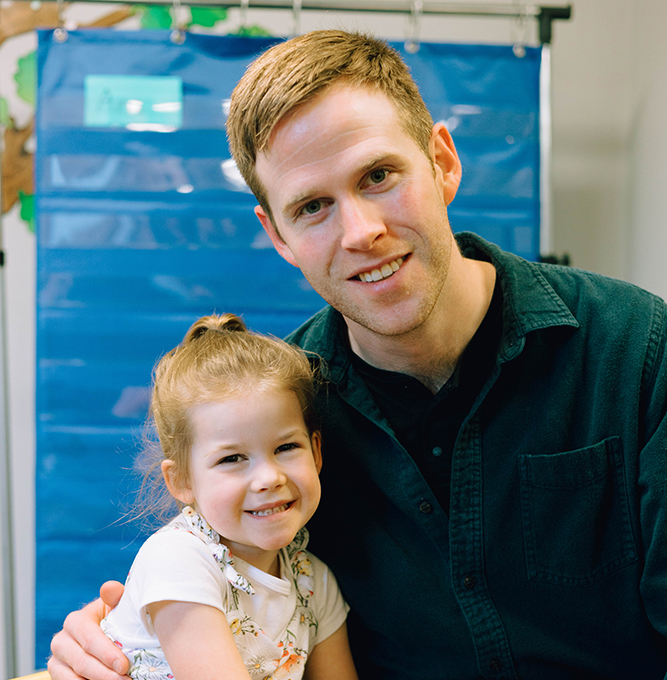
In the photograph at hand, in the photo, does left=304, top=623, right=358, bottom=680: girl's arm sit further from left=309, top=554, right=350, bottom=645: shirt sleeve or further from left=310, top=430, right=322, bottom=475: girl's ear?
left=310, top=430, right=322, bottom=475: girl's ear

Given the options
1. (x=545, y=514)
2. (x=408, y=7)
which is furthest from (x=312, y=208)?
(x=408, y=7)

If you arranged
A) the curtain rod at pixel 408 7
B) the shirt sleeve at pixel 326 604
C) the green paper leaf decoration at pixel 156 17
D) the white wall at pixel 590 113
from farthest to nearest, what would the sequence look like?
the green paper leaf decoration at pixel 156 17 → the white wall at pixel 590 113 → the curtain rod at pixel 408 7 → the shirt sleeve at pixel 326 604

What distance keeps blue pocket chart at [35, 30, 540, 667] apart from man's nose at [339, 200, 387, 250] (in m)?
1.08

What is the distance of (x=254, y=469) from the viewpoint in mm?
1042

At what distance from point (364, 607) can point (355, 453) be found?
0.87ft

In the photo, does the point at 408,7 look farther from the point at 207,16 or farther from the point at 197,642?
the point at 197,642

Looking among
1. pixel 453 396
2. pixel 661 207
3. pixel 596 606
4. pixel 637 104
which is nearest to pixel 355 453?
pixel 453 396

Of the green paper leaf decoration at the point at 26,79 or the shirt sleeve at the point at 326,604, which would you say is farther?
the green paper leaf decoration at the point at 26,79

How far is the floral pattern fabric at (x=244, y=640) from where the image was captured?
3.45 feet

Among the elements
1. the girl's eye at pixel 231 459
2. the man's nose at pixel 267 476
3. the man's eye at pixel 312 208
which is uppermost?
the man's eye at pixel 312 208

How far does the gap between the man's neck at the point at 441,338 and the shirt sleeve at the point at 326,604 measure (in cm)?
37

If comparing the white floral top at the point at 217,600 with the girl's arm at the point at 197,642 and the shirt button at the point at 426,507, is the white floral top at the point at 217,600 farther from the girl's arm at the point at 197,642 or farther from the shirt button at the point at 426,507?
the shirt button at the point at 426,507

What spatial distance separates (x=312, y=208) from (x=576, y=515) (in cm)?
64

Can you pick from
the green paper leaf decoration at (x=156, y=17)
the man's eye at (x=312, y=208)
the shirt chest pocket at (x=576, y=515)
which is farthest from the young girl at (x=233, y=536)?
the green paper leaf decoration at (x=156, y=17)
